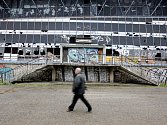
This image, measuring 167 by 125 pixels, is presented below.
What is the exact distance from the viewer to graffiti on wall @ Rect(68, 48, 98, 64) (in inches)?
1408

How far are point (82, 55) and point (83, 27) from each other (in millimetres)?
11612

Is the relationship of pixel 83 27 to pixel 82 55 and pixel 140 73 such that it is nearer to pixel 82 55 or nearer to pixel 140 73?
pixel 82 55

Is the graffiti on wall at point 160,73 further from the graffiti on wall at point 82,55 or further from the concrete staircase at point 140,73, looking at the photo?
the graffiti on wall at point 82,55

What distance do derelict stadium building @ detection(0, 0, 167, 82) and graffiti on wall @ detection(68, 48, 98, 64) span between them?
353 centimetres

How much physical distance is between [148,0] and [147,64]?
51.9 feet

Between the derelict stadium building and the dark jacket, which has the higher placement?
the derelict stadium building

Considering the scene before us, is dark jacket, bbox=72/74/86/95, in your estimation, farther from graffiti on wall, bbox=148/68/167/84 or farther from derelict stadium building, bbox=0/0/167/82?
derelict stadium building, bbox=0/0/167/82

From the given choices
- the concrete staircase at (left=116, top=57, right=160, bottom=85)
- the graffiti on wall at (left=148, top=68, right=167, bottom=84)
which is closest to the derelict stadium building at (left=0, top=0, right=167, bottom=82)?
the graffiti on wall at (left=148, top=68, right=167, bottom=84)

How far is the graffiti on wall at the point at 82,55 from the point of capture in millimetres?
35775

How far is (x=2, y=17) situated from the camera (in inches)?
1966

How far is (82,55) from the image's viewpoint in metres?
36.7

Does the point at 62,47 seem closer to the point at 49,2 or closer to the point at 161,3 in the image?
the point at 49,2

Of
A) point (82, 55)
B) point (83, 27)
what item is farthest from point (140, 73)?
point (83, 27)

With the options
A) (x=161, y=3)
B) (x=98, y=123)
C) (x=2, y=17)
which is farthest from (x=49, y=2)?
(x=98, y=123)
